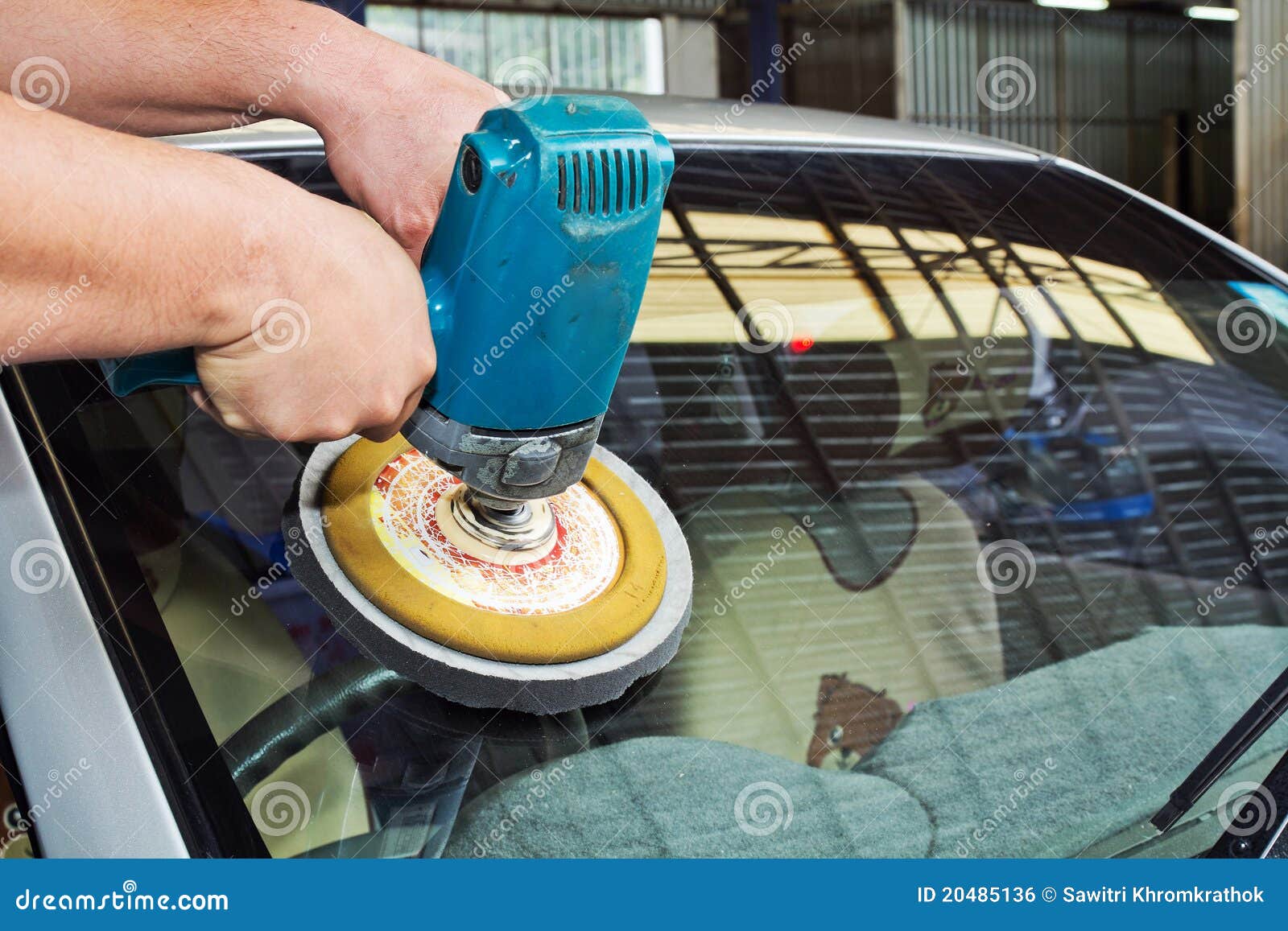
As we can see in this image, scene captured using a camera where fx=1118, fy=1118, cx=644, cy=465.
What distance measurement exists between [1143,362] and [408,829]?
0.94 m

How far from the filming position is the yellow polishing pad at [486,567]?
0.90m

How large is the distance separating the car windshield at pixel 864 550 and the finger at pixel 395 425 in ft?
0.30

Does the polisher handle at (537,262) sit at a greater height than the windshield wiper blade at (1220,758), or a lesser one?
greater

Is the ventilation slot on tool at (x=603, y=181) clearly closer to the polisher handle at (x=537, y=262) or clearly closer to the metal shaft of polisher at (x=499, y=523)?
the polisher handle at (x=537, y=262)

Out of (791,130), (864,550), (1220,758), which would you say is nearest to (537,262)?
(864,550)

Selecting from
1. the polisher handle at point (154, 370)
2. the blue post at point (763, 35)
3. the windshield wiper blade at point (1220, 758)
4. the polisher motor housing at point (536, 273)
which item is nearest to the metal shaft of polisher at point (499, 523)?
the polisher motor housing at point (536, 273)

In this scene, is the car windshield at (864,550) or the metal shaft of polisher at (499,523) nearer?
the car windshield at (864,550)

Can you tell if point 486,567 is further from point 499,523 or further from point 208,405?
point 208,405

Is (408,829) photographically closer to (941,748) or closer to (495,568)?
A: (495,568)

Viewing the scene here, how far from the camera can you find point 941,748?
3.00 ft

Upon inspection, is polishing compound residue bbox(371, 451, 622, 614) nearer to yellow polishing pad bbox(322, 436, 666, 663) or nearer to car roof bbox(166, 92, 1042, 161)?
yellow polishing pad bbox(322, 436, 666, 663)

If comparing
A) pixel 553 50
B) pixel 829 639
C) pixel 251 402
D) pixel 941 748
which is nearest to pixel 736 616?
pixel 829 639

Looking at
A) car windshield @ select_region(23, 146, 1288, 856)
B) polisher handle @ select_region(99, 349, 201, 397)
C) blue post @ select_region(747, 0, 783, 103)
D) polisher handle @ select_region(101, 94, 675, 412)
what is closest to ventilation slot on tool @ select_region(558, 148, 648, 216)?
polisher handle @ select_region(101, 94, 675, 412)

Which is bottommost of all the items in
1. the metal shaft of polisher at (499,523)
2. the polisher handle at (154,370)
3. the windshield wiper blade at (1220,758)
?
the windshield wiper blade at (1220,758)
